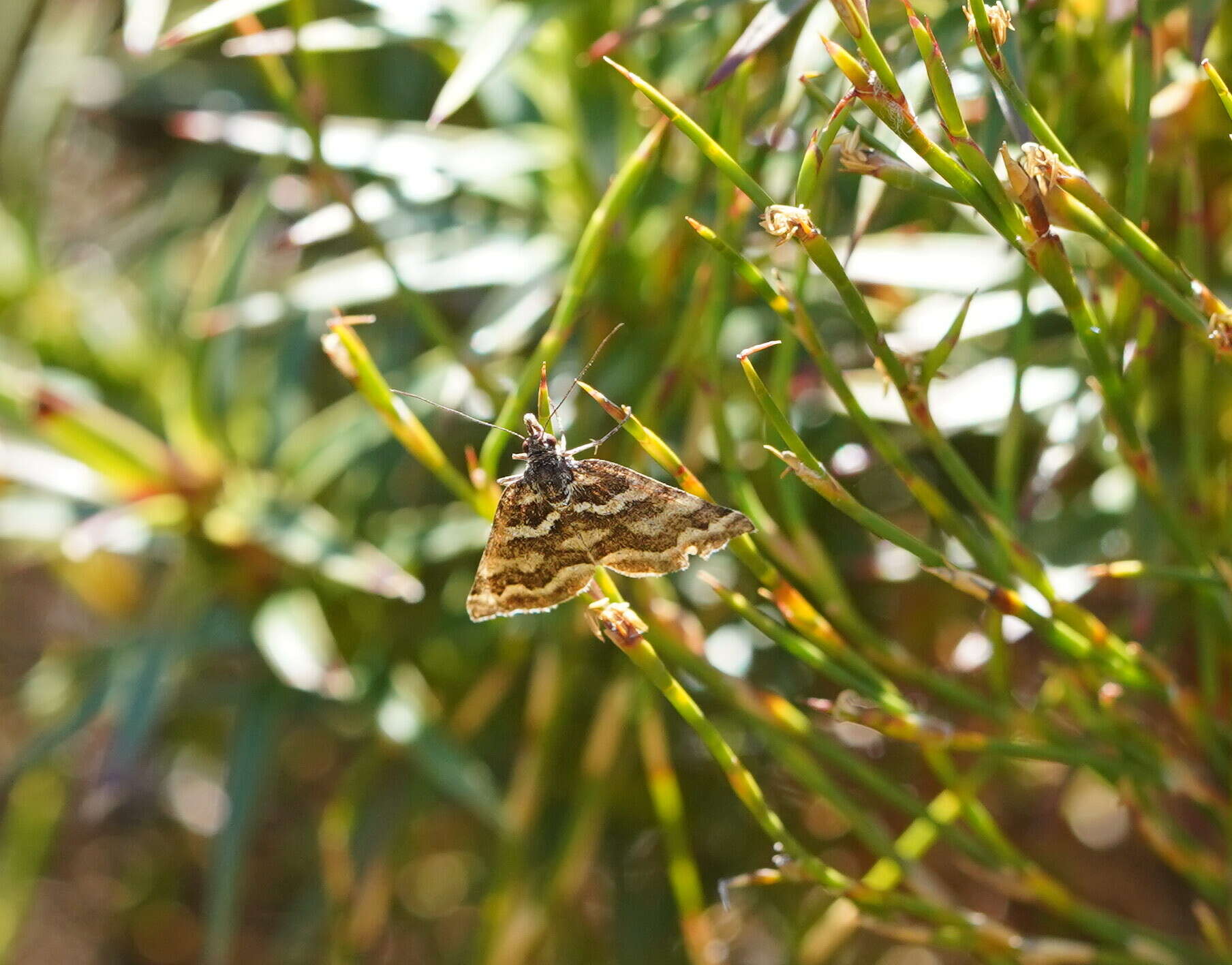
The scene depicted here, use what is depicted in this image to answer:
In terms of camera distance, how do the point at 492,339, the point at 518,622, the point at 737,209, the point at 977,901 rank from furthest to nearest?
the point at 977,901 → the point at 518,622 → the point at 492,339 → the point at 737,209

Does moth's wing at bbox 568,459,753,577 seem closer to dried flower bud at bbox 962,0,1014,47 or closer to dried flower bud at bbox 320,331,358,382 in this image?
dried flower bud at bbox 320,331,358,382

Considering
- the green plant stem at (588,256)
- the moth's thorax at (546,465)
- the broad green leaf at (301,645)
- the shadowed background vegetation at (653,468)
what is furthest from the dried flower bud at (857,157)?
the broad green leaf at (301,645)

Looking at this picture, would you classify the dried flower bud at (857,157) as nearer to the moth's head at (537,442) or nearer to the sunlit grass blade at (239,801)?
the moth's head at (537,442)

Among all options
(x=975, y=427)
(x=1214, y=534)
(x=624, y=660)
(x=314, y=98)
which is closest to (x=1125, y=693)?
(x=1214, y=534)

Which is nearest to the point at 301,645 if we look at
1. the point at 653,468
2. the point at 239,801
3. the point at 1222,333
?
the point at 239,801

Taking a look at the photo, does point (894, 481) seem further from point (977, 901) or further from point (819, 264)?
point (819, 264)

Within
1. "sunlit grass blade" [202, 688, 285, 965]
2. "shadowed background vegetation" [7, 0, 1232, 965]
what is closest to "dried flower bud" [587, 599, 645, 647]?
"shadowed background vegetation" [7, 0, 1232, 965]

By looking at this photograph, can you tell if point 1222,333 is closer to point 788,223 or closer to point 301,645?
point 788,223
